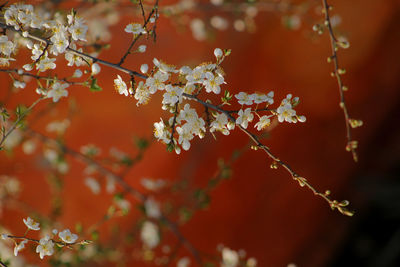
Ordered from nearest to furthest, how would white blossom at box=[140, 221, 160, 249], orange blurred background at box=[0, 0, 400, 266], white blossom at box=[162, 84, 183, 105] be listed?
white blossom at box=[162, 84, 183, 105], white blossom at box=[140, 221, 160, 249], orange blurred background at box=[0, 0, 400, 266]

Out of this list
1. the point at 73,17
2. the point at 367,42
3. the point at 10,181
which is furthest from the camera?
the point at 367,42

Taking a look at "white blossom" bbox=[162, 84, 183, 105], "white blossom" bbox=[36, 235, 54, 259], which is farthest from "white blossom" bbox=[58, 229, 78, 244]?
"white blossom" bbox=[162, 84, 183, 105]

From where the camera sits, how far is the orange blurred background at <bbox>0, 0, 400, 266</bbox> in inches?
102

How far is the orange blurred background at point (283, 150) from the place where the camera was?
2.58m

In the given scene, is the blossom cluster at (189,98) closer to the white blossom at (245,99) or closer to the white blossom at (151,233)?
the white blossom at (245,99)

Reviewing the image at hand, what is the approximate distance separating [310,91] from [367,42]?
1.71 ft

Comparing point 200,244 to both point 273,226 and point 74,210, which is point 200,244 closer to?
point 273,226

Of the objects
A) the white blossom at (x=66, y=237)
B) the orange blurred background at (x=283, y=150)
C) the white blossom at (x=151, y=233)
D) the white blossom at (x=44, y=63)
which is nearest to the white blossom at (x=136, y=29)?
the white blossom at (x=44, y=63)

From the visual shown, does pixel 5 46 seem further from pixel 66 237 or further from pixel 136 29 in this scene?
pixel 66 237

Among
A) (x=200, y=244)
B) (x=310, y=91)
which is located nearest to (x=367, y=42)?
(x=310, y=91)

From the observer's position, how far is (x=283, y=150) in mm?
2631

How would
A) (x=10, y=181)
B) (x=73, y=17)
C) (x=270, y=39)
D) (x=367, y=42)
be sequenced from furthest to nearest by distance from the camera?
(x=270, y=39), (x=367, y=42), (x=10, y=181), (x=73, y=17)

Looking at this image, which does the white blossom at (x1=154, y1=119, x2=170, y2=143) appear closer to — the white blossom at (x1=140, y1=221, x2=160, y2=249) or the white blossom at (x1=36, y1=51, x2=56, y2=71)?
the white blossom at (x1=36, y1=51, x2=56, y2=71)

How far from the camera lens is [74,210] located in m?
2.73
